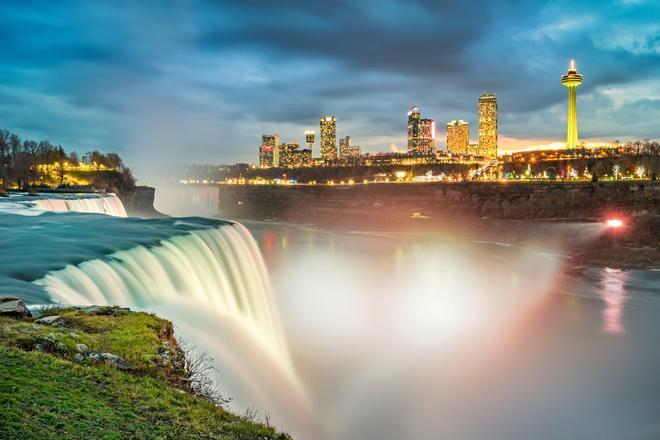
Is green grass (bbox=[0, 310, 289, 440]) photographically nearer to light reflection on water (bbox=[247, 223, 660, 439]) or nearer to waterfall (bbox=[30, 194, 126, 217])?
light reflection on water (bbox=[247, 223, 660, 439])

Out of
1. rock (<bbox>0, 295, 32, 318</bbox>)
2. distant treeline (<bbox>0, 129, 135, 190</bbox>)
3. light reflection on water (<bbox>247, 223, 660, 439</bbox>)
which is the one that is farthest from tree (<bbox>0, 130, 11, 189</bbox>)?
rock (<bbox>0, 295, 32, 318</bbox>)

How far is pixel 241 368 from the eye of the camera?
14617 mm

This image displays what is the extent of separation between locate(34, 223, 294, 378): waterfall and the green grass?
4.84m

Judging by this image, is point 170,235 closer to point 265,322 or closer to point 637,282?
point 265,322

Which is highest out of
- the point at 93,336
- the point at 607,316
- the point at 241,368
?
the point at 93,336

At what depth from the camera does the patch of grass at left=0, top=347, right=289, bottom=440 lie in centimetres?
628

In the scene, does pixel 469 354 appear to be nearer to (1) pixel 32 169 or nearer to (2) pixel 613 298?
(2) pixel 613 298

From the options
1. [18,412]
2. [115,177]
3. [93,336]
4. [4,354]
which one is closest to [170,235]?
[93,336]

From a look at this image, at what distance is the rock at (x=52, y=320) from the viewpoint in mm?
10366

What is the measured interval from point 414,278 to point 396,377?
26642mm

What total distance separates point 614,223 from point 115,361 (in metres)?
74.7

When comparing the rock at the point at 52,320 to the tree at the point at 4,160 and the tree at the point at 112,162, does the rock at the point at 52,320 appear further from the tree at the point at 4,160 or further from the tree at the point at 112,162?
the tree at the point at 112,162

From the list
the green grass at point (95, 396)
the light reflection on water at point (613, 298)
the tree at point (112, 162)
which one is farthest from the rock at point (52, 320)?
the tree at point (112, 162)

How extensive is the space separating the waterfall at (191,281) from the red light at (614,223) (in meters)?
57.2
